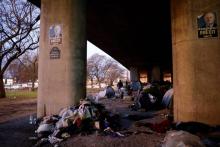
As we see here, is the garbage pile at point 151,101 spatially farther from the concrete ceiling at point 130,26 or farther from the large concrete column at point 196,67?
the concrete ceiling at point 130,26

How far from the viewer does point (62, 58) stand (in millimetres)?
8445

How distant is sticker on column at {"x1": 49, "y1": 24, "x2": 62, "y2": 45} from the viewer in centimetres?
852

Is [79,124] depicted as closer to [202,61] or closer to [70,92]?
[70,92]

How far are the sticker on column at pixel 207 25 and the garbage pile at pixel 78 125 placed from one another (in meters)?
3.62

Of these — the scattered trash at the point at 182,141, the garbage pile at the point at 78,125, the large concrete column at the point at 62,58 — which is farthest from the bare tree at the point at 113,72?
the scattered trash at the point at 182,141

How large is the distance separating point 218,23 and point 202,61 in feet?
3.80

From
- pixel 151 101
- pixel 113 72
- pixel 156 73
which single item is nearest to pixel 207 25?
pixel 151 101

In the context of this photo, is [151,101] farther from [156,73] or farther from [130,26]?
[156,73]

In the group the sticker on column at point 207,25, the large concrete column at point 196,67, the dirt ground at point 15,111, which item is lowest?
the dirt ground at point 15,111

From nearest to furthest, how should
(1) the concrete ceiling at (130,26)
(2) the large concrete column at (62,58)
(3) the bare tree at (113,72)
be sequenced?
(2) the large concrete column at (62,58), (1) the concrete ceiling at (130,26), (3) the bare tree at (113,72)

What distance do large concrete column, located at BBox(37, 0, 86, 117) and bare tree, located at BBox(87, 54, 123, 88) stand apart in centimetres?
5752

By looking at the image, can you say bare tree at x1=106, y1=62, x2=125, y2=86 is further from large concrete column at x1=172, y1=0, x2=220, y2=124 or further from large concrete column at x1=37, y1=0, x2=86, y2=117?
large concrete column at x1=172, y1=0, x2=220, y2=124

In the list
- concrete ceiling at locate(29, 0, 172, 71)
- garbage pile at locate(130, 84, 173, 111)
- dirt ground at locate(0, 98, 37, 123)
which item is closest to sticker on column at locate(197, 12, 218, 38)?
garbage pile at locate(130, 84, 173, 111)

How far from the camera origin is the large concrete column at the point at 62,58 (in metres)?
8.40
